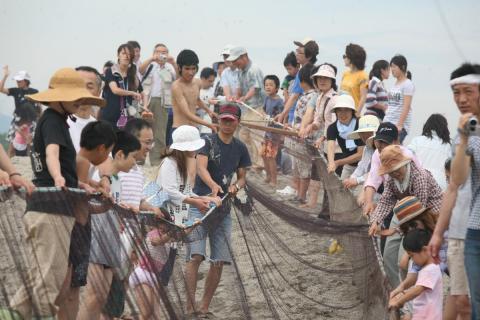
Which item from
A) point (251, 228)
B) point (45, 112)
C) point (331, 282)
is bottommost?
point (331, 282)

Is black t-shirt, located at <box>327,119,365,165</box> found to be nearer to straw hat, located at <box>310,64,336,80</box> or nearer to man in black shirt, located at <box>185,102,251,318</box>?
straw hat, located at <box>310,64,336,80</box>

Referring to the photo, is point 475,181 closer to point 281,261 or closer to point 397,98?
point 281,261

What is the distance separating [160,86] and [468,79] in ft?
Answer: 27.8

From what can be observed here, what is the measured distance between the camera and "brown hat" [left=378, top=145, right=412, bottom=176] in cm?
782

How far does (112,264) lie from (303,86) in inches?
224

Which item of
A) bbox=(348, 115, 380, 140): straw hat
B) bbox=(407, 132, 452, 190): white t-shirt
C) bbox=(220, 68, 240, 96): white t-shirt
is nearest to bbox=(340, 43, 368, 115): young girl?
bbox=(348, 115, 380, 140): straw hat

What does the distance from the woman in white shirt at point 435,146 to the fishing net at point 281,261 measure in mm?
761

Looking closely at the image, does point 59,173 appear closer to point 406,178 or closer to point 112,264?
point 112,264

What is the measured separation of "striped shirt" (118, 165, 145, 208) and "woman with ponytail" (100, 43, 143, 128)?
4.35 meters

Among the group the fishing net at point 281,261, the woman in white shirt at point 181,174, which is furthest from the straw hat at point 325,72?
the woman in white shirt at point 181,174

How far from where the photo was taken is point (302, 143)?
10406 mm

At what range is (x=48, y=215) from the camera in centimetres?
619

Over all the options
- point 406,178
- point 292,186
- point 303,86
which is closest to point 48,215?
point 406,178

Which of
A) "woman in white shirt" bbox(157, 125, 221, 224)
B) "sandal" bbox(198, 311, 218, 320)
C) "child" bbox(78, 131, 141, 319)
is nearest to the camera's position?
"child" bbox(78, 131, 141, 319)
